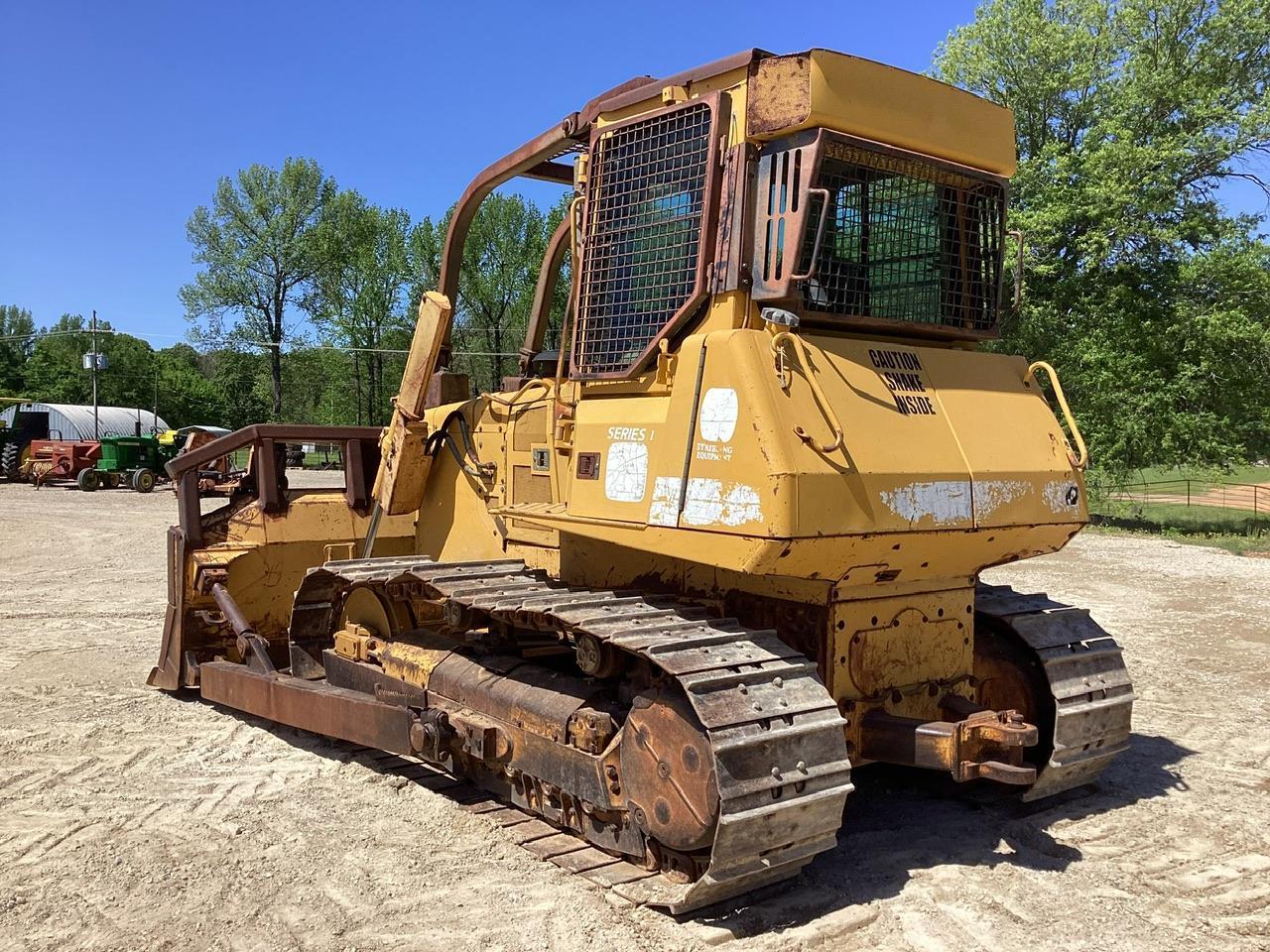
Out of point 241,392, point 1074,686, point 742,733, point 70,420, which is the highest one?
point 241,392

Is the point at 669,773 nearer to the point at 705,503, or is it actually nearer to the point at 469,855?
the point at 705,503

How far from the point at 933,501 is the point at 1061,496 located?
3.07ft

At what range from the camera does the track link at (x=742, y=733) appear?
385 centimetres

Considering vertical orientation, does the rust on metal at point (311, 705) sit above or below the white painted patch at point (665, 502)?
below

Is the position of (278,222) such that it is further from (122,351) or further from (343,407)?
(122,351)

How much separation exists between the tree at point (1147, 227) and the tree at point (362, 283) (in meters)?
30.2

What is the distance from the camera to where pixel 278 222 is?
4959 cm

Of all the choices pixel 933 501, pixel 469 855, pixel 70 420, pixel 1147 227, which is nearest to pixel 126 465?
pixel 70 420

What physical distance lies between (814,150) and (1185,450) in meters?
21.5

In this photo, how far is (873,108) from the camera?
4559mm

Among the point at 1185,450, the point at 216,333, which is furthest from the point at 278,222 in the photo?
the point at 1185,450

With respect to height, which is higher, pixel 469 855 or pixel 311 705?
pixel 311 705

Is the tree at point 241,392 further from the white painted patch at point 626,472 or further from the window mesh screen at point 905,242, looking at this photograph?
the window mesh screen at point 905,242

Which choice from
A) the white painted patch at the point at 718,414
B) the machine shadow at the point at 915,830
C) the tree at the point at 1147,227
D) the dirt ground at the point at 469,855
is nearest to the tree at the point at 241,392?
the tree at the point at 1147,227
